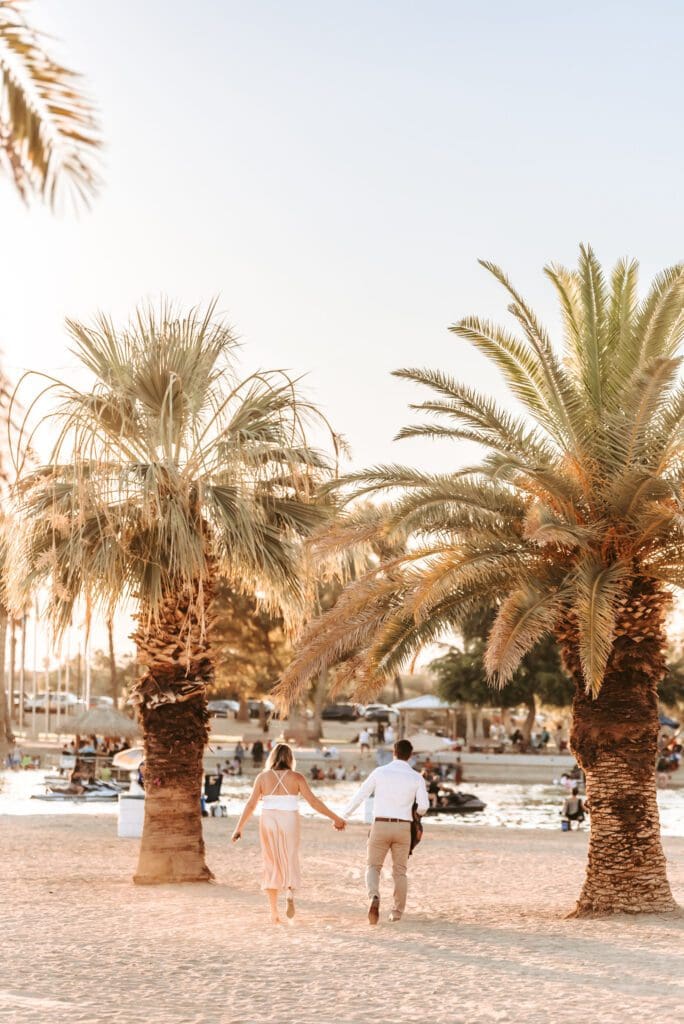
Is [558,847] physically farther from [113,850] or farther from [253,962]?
[253,962]

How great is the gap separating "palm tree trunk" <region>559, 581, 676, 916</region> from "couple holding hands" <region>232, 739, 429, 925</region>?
9.11ft

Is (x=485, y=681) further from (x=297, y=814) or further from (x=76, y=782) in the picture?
(x=297, y=814)

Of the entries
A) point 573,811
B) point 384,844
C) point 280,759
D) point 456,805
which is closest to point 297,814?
point 280,759

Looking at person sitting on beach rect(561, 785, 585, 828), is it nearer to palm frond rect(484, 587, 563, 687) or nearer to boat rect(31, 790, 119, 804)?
boat rect(31, 790, 119, 804)

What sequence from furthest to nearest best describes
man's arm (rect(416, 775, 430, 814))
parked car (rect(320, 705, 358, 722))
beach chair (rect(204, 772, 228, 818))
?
1. parked car (rect(320, 705, 358, 722))
2. beach chair (rect(204, 772, 228, 818))
3. man's arm (rect(416, 775, 430, 814))

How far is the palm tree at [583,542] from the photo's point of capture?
13.1 m

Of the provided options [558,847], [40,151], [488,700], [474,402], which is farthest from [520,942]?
[488,700]

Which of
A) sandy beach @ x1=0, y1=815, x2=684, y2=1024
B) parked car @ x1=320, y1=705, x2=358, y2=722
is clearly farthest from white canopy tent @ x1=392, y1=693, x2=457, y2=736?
sandy beach @ x1=0, y1=815, x2=684, y2=1024

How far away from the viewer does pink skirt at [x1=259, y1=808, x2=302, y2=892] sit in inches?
443

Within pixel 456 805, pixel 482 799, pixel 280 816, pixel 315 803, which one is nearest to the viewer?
pixel 280 816

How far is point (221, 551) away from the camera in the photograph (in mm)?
15438

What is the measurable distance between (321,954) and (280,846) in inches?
55.5

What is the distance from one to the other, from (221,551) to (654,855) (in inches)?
236

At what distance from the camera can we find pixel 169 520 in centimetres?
1466
